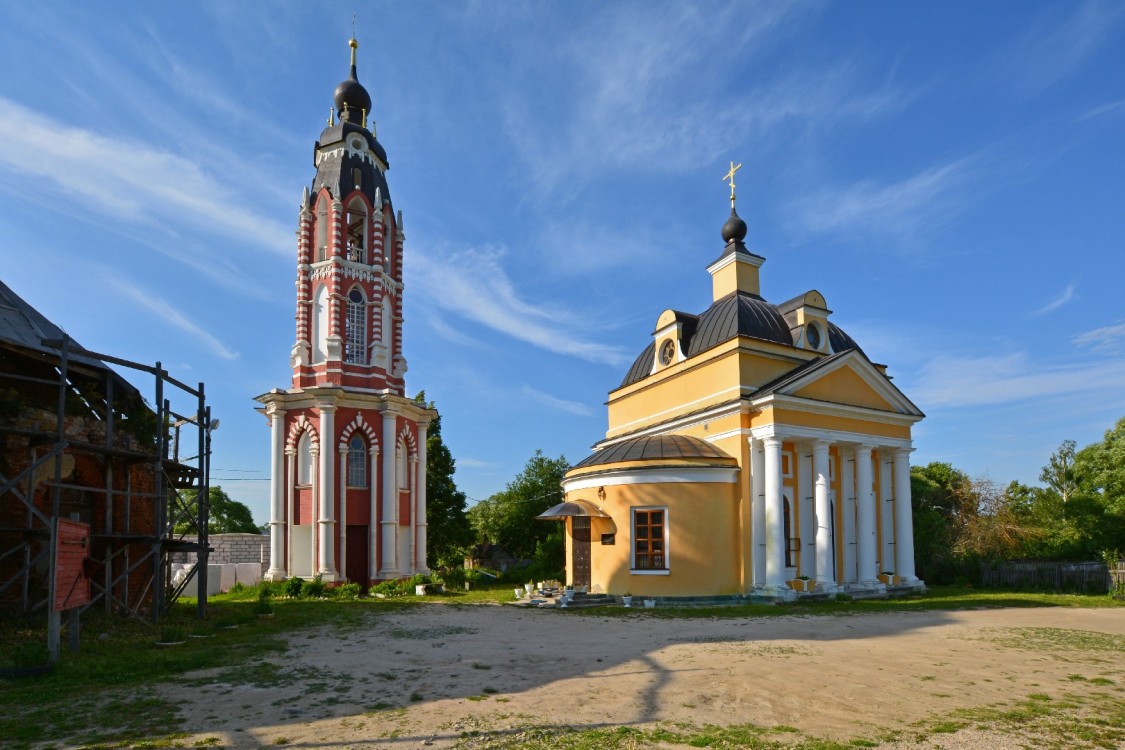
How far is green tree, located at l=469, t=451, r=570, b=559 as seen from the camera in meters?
45.6

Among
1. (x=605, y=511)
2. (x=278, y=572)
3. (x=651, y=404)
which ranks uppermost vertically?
(x=651, y=404)

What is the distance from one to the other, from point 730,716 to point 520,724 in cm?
216

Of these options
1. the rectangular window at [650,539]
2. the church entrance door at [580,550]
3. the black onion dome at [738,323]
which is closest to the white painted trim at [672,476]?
the rectangular window at [650,539]

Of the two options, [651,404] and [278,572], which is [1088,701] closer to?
[651,404]

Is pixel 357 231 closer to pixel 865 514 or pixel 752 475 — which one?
pixel 752 475

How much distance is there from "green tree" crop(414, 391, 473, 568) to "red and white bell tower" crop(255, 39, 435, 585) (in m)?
8.04

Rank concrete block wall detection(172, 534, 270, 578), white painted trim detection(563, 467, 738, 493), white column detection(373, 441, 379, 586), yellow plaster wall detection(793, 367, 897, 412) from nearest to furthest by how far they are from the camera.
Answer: white painted trim detection(563, 467, 738, 493), yellow plaster wall detection(793, 367, 897, 412), white column detection(373, 441, 379, 586), concrete block wall detection(172, 534, 270, 578)

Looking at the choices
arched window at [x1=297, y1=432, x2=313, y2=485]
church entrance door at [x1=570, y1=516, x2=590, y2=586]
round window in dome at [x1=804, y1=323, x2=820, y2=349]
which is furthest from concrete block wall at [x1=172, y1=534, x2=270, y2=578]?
round window in dome at [x1=804, y1=323, x2=820, y2=349]

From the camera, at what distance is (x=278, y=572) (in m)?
25.6

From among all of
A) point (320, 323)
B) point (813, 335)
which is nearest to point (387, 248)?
point (320, 323)

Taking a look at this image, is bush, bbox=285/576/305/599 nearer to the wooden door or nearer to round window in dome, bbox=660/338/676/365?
the wooden door

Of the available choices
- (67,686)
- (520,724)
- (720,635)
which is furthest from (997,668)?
(67,686)

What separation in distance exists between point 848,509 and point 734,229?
431 inches

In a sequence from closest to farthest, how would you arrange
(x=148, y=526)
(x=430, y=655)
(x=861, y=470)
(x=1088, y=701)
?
(x=1088, y=701), (x=430, y=655), (x=148, y=526), (x=861, y=470)
